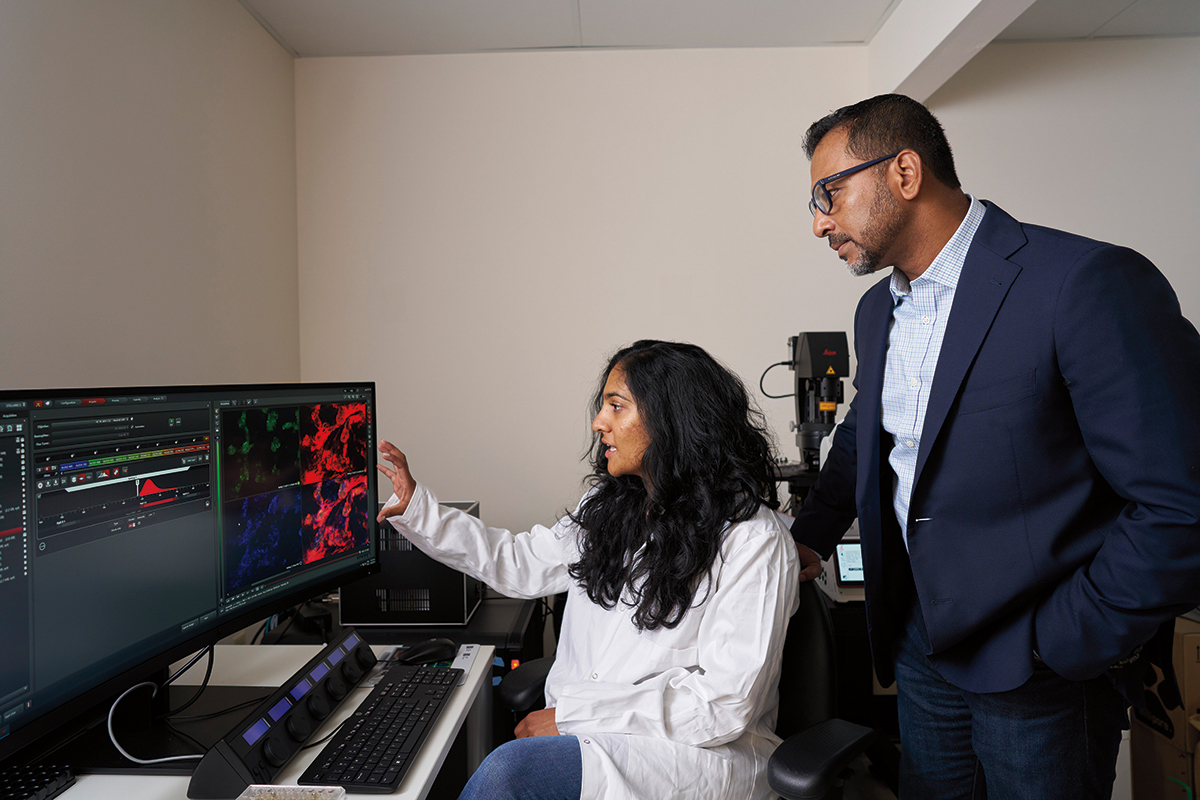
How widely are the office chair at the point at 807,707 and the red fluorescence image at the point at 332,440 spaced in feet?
1.86

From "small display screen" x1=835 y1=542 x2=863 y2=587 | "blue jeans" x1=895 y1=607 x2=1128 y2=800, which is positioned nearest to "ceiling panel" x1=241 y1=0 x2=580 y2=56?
"small display screen" x1=835 y1=542 x2=863 y2=587

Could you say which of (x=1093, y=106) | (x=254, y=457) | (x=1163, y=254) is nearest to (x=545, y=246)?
(x=254, y=457)

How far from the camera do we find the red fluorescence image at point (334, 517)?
127 cm

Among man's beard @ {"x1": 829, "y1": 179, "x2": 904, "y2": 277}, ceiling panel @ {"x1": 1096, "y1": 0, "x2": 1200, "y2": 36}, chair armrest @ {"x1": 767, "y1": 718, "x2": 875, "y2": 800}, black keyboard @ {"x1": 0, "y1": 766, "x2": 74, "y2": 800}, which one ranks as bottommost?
chair armrest @ {"x1": 767, "y1": 718, "x2": 875, "y2": 800}

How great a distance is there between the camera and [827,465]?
156 centimetres

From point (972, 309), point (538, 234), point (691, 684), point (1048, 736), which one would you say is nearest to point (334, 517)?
point (691, 684)

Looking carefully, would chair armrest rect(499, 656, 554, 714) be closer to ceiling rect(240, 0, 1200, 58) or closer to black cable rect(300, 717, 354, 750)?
black cable rect(300, 717, 354, 750)

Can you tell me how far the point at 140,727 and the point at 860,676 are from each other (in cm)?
183

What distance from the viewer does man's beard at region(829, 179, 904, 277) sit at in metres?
1.19

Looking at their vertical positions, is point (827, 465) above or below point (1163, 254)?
below

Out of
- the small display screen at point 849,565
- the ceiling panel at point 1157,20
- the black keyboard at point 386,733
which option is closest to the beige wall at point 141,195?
the black keyboard at point 386,733

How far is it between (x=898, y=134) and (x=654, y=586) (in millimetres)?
932

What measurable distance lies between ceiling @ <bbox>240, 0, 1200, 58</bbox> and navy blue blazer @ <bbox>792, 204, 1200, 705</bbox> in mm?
1572

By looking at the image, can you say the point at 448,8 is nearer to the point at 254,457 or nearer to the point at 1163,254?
the point at 254,457
